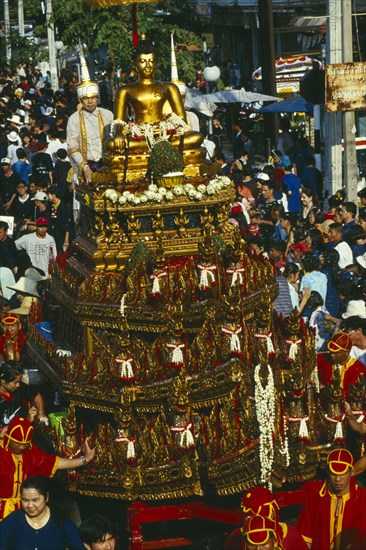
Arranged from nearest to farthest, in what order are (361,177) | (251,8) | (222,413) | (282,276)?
(222,413)
(282,276)
(361,177)
(251,8)

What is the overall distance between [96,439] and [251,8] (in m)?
34.6

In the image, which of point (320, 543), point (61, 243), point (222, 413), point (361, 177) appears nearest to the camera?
point (320, 543)

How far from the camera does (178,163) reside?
42.0 ft

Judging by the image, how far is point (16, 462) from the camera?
10.9 meters

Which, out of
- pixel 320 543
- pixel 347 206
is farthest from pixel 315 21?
pixel 320 543

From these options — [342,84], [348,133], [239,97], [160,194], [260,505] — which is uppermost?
[160,194]

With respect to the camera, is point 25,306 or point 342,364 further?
point 25,306

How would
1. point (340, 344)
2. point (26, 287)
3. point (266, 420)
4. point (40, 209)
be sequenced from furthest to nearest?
point (40, 209)
point (26, 287)
point (340, 344)
point (266, 420)

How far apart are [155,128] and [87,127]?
7.56 feet

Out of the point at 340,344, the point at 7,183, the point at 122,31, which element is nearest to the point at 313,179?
the point at 7,183

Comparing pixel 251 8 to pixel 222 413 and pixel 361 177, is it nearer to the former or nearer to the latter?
pixel 361 177

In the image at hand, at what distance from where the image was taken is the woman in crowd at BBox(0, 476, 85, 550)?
31.9ft

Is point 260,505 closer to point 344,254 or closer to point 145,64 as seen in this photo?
point 145,64

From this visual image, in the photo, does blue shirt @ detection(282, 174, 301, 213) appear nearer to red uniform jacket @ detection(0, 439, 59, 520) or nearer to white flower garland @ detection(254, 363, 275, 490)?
white flower garland @ detection(254, 363, 275, 490)
